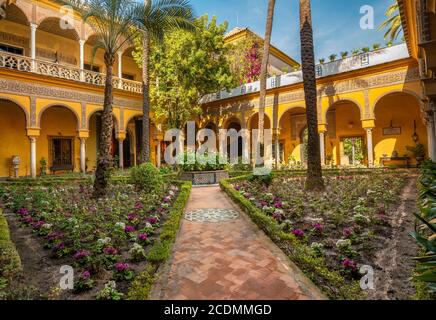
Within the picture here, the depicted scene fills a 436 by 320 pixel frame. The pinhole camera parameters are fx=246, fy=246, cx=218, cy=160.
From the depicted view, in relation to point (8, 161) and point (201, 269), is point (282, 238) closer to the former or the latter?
point (201, 269)

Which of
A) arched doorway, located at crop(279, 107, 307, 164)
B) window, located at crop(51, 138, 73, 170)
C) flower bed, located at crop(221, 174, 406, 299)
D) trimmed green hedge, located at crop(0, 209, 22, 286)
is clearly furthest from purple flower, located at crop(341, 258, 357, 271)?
window, located at crop(51, 138, 73, 170)

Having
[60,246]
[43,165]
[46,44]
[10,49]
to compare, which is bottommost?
[60,246]

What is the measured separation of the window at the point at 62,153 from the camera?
15398mm

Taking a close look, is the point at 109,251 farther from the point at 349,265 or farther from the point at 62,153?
the point at 62,153

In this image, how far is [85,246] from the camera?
3.60m

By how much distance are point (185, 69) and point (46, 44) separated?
8872mm

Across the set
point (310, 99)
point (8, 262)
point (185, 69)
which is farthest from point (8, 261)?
point (185, 69)

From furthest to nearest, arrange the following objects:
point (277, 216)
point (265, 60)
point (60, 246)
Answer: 1. point (265, 60)
2. point (277, 216)
3. point (60, 246)

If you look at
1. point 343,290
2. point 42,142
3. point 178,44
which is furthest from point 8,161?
point 343,290

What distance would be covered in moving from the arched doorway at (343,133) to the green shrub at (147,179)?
38.9 feet

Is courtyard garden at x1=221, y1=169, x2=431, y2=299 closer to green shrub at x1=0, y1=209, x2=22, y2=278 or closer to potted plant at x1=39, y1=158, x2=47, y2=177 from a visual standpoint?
green shrub at x1=0, y1=209, x2=22, y2=278

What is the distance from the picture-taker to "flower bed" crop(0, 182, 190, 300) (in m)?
2.78

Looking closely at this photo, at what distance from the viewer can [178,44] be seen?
576 inches

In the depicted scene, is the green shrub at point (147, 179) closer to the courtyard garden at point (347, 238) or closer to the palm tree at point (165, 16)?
the courtyard garden at point (347, 238)
